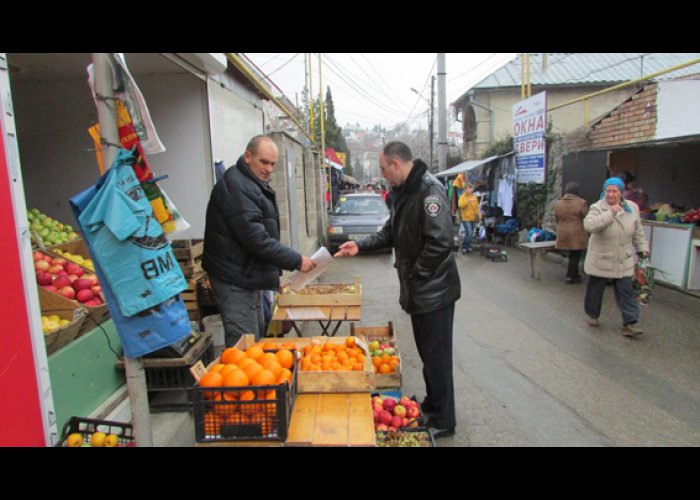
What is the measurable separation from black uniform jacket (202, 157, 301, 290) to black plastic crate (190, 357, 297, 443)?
1.33 metres

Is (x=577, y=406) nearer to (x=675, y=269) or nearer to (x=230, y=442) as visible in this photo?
(x=230, y=442)

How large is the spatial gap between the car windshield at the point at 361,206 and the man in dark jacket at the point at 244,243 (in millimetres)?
10168

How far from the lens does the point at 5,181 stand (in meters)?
2.35

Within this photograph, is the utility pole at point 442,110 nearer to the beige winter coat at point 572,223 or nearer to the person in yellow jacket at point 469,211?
the person in yellow jacket at point 469,211

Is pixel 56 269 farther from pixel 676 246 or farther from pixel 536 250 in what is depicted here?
pixel 676 246

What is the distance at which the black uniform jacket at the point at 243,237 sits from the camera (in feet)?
11.4

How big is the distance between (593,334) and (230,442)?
5292 millimetres

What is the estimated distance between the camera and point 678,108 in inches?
304

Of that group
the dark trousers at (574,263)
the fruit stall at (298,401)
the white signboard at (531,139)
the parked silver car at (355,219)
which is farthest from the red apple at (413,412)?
the white signboard at (531,139)

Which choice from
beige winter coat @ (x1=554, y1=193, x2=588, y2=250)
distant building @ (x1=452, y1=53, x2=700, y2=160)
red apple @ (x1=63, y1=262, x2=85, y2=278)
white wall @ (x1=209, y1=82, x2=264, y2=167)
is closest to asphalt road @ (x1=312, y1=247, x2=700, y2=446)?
beige winter coat @ (x1=554, y1=193, x2=588, y2=250)

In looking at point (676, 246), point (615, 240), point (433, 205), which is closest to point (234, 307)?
point (433, 205)

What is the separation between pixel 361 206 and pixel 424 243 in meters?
10.9

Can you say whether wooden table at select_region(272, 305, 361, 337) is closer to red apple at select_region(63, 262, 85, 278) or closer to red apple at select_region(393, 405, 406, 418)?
red apple at select_region(393, 405, 406, 418)

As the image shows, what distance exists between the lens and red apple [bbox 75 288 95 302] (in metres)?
3.67
